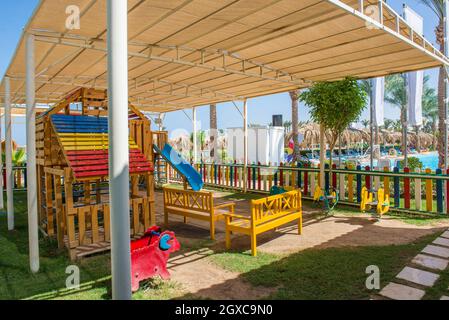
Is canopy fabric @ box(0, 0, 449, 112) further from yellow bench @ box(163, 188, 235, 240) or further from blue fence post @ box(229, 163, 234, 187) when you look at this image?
blue fence post @ box(229, 163, 234, 187)

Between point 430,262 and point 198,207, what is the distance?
4.28 m

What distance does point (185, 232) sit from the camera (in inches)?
279

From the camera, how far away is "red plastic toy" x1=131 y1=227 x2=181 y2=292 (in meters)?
3.99

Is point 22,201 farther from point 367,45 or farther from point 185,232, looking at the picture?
point 367,45

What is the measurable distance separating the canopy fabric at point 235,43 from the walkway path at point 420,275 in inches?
150

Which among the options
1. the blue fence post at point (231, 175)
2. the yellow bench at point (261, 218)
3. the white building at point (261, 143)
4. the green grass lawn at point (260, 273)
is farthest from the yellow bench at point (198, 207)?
the white building at point (261, 143)

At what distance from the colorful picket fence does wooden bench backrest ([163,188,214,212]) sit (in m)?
4.31

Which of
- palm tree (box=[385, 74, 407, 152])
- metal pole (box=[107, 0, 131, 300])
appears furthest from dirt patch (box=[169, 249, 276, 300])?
palm tree (box=[385, 74, 407, 152])

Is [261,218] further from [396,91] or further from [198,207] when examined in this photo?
[396,91]

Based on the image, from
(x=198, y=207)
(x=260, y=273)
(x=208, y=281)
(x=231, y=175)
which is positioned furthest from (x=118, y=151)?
(x=231, y=175)

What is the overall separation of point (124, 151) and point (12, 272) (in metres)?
3.53

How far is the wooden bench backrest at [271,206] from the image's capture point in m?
5.57

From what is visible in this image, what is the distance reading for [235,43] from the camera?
6863 millimetres
